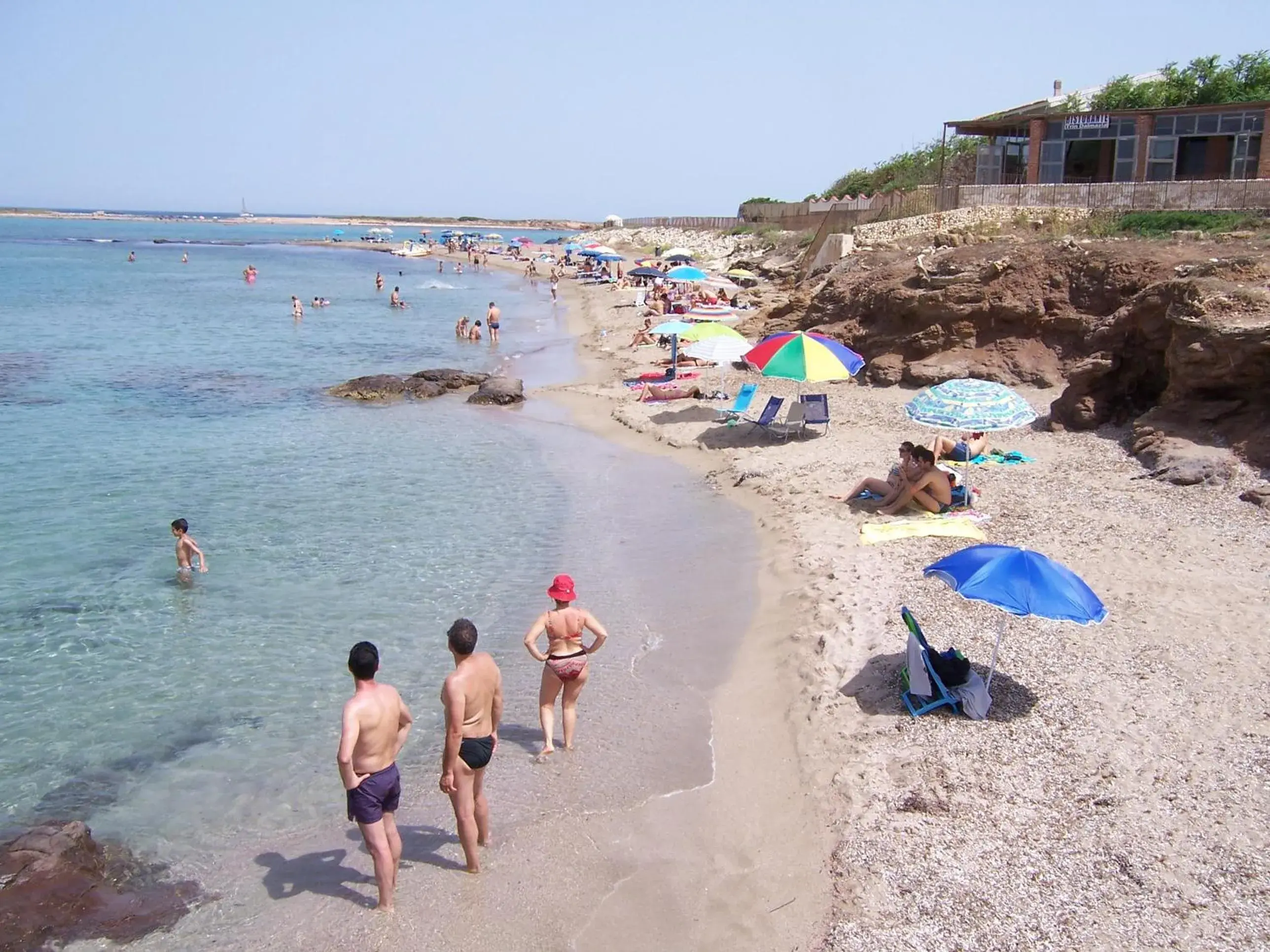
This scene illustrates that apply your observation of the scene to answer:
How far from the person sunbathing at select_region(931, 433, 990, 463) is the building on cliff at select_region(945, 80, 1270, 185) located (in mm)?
17273

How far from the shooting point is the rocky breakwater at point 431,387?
820 inches

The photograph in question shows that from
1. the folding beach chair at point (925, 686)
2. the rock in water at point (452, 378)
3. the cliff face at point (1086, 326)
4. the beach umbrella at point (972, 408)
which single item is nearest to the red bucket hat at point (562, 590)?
the folding beach chair at point (925, 686)

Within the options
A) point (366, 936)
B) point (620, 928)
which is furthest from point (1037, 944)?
point (366, 936)

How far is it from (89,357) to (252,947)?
26.5 m

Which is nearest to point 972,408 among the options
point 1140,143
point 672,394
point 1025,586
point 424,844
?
point 1025,586

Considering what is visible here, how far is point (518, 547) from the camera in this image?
1188 centimetres

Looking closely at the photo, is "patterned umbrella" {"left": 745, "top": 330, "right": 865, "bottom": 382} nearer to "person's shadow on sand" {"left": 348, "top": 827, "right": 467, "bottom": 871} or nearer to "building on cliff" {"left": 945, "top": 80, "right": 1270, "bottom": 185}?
"person's shadow on sand" {"left": 348, "top": 827, "right": 467, "bottom": 871}

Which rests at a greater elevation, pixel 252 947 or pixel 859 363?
pixel 859 363

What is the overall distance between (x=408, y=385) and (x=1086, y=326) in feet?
46.0

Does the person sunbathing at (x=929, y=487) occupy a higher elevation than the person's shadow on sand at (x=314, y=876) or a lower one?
higher

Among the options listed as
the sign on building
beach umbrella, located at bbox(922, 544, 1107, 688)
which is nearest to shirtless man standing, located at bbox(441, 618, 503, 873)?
beach umbrella, located at bbox(922, 544, 1107, 688)

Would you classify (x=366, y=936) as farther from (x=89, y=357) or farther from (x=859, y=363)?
(x=89, y=357)

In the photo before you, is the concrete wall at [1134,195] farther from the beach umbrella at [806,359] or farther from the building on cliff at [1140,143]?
the beach umbrella at [806,359]

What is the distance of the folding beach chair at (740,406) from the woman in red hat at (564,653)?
10373mm
